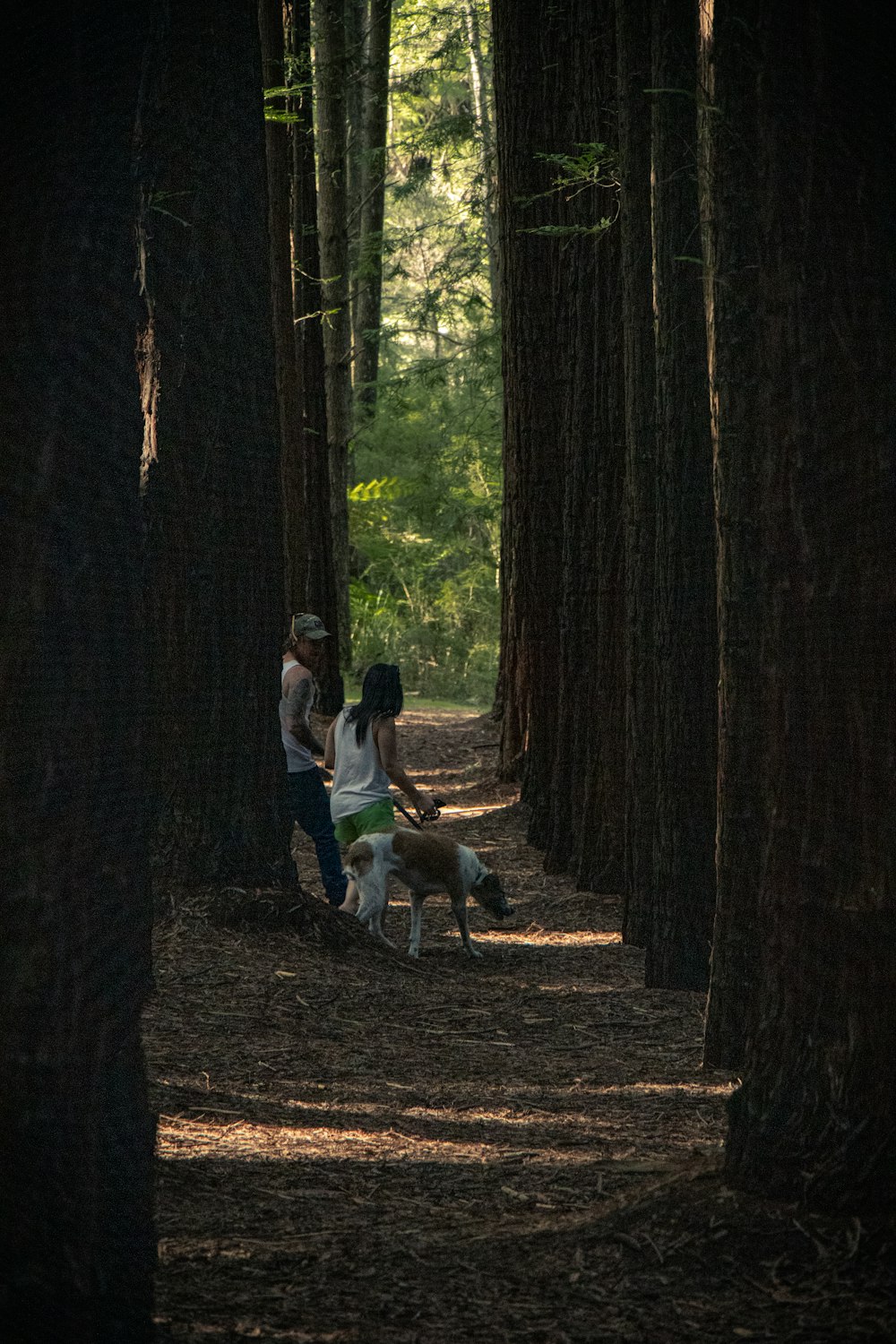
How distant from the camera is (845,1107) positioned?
3.83m

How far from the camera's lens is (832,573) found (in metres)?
3.83

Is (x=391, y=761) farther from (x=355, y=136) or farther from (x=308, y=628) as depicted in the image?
(x=355, y=136)

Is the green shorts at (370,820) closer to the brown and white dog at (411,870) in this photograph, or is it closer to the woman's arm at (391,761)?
the woman's arm at (391,761)

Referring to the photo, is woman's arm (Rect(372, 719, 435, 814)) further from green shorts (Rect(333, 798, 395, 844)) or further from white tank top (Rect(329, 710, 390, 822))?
green shorts (Rect(333, 798, 395, 844))

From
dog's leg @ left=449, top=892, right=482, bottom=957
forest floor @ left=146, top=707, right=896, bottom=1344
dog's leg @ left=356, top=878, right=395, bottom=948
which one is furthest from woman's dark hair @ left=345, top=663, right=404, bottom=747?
forest floor @ left=146, top=707, right=896, bottom=1344

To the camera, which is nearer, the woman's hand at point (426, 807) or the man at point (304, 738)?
the woman's hand at point (426, 807)

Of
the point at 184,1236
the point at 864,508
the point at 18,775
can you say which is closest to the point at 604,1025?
the point at 184,1236

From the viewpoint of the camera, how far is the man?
988 cm

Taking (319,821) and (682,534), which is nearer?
(682,534)

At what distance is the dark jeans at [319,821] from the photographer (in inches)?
394

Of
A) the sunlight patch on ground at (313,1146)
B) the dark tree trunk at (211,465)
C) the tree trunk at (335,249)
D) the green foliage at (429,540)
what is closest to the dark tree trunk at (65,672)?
the sunlight patch on ground at (313,1146)

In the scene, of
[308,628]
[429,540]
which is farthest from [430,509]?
[308,628]

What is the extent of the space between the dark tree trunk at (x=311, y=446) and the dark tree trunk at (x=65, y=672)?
15.7 m

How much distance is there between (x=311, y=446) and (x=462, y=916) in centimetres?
1200
